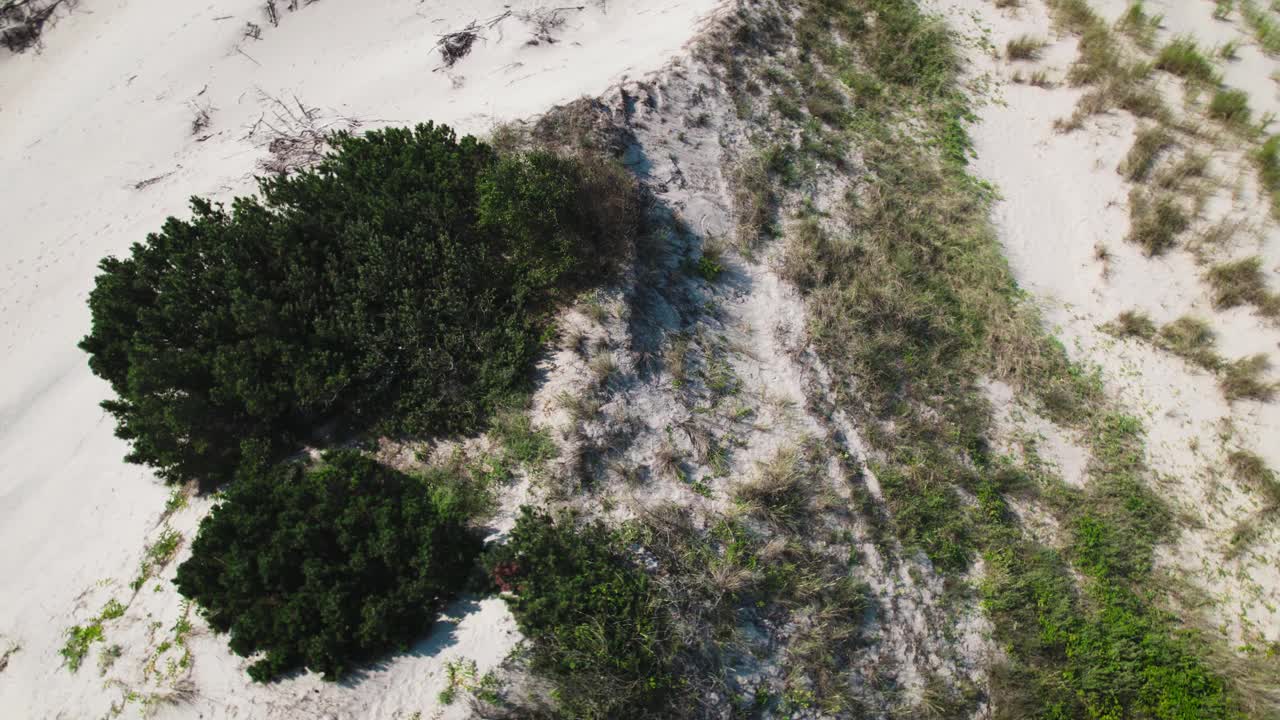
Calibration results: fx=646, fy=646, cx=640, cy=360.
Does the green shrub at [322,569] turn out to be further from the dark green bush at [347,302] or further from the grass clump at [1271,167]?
the grass clump at [1271,167]

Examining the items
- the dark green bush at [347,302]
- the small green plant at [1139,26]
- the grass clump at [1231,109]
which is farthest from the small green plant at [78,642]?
the small green plant at [1139,26]

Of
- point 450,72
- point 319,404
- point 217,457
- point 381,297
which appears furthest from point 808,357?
point 450,72

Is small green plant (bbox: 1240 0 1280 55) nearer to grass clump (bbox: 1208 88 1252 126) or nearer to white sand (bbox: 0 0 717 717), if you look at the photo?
grass clump (bbox: 1208 88 1252 126)

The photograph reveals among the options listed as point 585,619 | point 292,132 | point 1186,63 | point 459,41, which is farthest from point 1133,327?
point 292,132

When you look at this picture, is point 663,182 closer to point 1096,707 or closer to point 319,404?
point 319,404

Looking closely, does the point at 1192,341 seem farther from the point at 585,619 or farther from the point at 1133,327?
the point at 585,619

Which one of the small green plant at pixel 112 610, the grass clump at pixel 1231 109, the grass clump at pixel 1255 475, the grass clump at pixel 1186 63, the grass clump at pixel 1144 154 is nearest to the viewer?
the small green plant at pixel 112 610

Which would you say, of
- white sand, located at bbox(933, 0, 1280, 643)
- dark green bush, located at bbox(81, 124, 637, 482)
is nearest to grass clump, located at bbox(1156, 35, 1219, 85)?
white sand, located at bbox(933, 0, 1280, 643)
